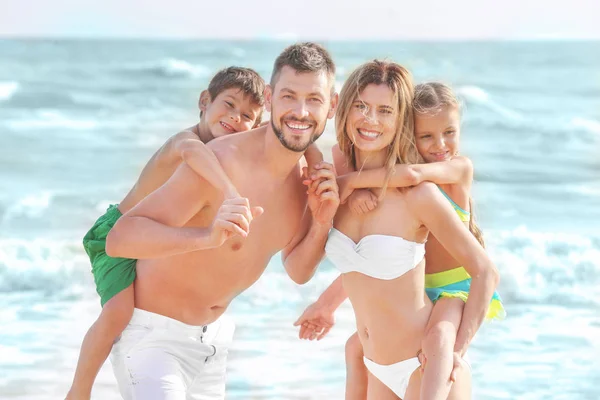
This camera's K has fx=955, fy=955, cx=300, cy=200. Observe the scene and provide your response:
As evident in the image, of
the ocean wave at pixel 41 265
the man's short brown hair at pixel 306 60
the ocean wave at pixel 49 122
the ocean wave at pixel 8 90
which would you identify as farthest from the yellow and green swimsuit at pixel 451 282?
the ocean wave at pixel 8 90

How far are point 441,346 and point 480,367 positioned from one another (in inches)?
183

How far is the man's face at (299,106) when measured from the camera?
3.41m

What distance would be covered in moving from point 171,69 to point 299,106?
47.6 feet

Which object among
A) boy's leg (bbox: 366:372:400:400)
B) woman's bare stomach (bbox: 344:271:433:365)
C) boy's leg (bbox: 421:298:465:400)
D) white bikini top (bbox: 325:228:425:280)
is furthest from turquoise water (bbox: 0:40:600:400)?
boy's leg (bbox: 366:372:400:400)

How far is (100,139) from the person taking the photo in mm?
14789

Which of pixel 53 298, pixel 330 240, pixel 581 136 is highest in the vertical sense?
pixel 330 240

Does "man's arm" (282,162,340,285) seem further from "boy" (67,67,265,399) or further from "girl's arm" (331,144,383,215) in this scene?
"boy" (67,67,265,399)

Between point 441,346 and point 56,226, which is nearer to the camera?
point 441,346

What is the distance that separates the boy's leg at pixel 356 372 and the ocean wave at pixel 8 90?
13729mm

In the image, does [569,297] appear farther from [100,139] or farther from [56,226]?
[100,139]

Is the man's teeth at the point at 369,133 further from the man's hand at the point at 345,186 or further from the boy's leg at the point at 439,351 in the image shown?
the boy's leg at the point at 439,351

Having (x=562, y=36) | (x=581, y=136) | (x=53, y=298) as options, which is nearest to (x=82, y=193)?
(x=53, y=298)

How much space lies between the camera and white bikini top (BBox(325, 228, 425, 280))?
3.35m

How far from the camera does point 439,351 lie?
326 centimetres
